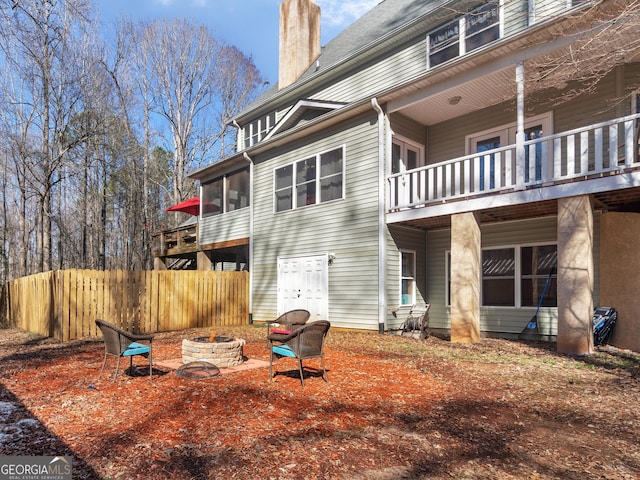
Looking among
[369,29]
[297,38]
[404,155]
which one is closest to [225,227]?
[404,155]

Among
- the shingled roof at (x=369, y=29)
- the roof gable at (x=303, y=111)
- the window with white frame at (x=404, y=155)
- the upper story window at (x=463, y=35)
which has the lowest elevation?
the window with white frame at (x=404, y=155)

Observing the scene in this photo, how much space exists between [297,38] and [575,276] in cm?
1503

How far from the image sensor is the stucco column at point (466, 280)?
902 centimetres

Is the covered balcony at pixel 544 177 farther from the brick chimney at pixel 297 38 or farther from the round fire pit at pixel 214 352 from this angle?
the brick chimney at pixel 297 38

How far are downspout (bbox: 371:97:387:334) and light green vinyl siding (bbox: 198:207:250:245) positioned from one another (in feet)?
20.1

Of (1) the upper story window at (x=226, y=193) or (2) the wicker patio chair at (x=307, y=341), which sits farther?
(1) the upper story window at (x=226, y=193)

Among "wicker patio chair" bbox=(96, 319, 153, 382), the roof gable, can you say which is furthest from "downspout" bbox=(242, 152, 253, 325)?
"wicker patio chair" bbox=(96, 319, 153, 382)

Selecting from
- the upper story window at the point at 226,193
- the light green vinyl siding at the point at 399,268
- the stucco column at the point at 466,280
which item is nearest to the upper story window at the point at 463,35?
the light green vinyl siding at the point at 399,268

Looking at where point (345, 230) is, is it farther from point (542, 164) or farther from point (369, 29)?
point (369, 29)

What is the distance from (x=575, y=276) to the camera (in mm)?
7547

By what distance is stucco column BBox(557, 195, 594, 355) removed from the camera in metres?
7.39

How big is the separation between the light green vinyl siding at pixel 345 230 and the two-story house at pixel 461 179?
0.05 meters

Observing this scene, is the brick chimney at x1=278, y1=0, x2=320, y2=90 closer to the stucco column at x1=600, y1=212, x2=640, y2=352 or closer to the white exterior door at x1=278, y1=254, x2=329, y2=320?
the white exterior door at x1=278, y1=254, x2=329, y2=320

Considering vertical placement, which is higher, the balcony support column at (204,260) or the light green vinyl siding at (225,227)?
the light green vinyl siding at (225,227)
